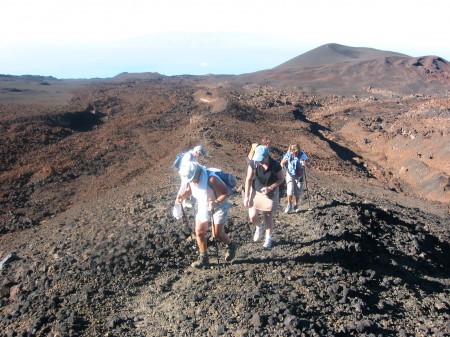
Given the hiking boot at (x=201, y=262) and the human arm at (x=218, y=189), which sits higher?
the human arm at (x=218, y=189)

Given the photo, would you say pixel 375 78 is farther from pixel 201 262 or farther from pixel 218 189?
pixel 218 189

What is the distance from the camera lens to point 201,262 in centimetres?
619

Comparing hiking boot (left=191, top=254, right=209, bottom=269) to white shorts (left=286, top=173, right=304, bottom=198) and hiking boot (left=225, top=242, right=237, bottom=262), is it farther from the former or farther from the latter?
white shorts (left=286, top=173, right=304, bottom=198)

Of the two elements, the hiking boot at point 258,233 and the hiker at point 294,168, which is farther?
the hiker at point 294,168

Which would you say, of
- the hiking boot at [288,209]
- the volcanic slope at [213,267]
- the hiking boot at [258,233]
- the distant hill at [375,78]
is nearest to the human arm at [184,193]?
the volcanic slope at [213,267]

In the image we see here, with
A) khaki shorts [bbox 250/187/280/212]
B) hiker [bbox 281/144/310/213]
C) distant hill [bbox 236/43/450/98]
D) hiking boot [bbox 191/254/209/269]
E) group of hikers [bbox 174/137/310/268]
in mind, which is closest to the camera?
group of hikers [bbox 174/137/310/268]

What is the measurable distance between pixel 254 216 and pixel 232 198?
252cm

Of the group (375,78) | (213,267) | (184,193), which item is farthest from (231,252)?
(375,78)

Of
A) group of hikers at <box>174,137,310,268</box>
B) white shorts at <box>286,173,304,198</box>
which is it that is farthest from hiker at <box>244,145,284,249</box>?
white shorts at <box>286,173,304,198</box>

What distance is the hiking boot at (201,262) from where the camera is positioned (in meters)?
6.16

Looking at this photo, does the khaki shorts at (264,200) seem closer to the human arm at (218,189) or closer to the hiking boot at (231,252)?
the hiking boot at (231,252)

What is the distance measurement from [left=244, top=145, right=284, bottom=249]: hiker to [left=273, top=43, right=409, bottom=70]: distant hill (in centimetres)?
6823

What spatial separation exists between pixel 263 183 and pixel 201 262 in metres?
1.40

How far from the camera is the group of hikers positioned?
5602 millimetres
